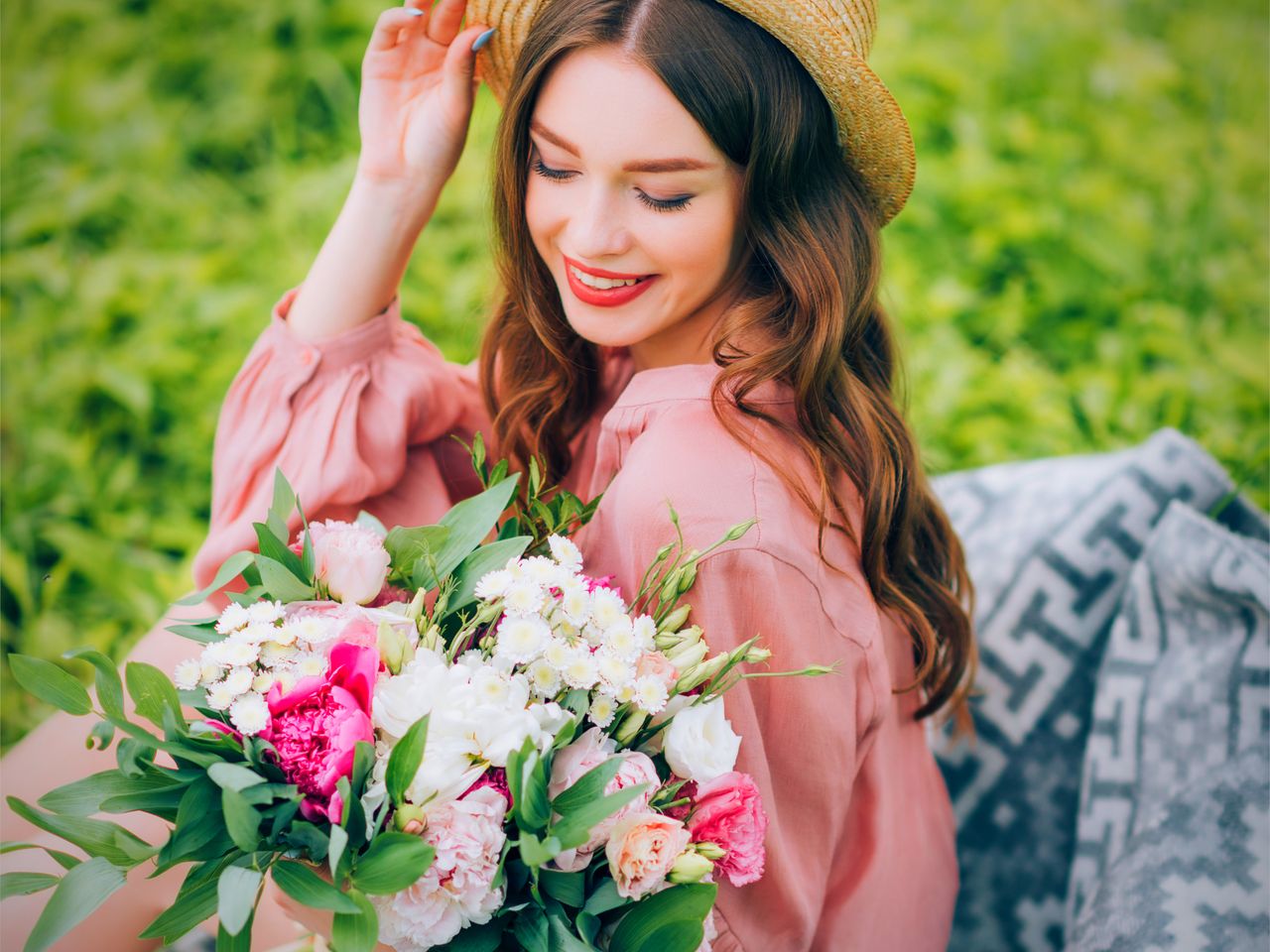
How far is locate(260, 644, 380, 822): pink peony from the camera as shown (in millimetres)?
1121

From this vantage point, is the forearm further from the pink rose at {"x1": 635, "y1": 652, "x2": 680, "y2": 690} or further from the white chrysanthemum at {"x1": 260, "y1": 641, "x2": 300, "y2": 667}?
the pink rose at {"x1": 635, "y1": 652, "x2": 680, "y2": 690}

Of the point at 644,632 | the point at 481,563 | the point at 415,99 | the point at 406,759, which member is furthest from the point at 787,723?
the point at 415,99

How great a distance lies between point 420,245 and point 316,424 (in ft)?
7.20

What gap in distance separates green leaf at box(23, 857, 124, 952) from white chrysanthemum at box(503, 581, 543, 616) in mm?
502

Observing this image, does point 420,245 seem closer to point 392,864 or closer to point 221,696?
point 221,696

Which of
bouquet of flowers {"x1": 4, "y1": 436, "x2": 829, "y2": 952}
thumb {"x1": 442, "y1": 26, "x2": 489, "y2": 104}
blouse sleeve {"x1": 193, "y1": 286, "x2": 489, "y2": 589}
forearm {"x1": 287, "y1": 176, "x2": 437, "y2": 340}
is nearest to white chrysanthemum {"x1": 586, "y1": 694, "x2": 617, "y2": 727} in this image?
bouquet of flowers {"x1": 4, "y1": 436, "x2": 829, "y2": 952}

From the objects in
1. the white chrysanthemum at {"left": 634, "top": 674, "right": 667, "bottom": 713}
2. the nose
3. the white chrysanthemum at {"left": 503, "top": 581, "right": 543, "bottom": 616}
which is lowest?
the white chrysanthemum at {"left": 634, "top": 674, "right": 667, "bottom": 713}

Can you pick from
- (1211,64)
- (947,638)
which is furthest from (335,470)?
(1211,64)

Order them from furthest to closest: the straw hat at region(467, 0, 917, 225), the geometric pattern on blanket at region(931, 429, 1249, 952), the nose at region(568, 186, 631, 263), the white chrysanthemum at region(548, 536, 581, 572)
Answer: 1. the geometric pattern on blanket at region(931, 429, 1249, 952)
2. the nose at region(568, 186, 631, 263)
3. the straw hat at region(467, 0, 917, 225)
4. the white chrysanthemum at region(548, 536, 581, 572)

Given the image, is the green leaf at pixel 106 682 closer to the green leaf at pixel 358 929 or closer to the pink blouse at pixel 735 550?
the green leaf at pixel 358 929

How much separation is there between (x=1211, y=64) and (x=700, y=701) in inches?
183

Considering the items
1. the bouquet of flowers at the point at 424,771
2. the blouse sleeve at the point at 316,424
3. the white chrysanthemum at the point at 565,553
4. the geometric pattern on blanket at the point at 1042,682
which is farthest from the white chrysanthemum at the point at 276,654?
the geometric pattern on blanket at the point at 1042,682

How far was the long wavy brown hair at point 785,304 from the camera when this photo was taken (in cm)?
147

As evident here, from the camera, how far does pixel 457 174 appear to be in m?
4.19
